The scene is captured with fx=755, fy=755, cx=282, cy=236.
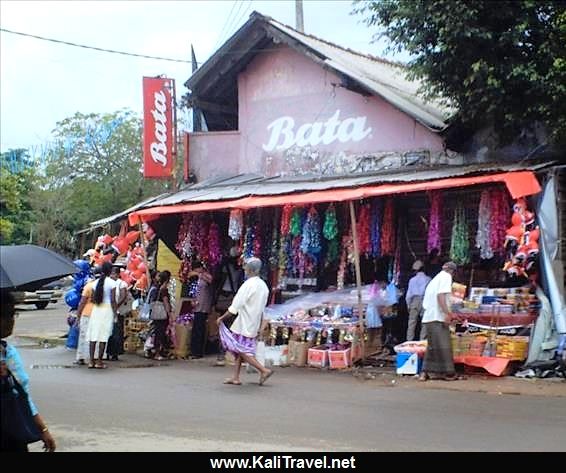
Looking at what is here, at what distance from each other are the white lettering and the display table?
784 centimetres

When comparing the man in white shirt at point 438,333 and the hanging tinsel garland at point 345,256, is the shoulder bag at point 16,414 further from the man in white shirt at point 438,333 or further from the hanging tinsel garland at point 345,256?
the hanging tinsel garland at point 345,256

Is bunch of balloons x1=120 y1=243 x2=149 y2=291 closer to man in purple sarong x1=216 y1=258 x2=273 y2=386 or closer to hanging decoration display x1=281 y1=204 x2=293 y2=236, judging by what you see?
hanging decoration display x1=281 y1=204 x2=293 y2=236

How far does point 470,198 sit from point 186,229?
5678mm

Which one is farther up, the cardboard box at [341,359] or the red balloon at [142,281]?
the red balloon at [142,281]

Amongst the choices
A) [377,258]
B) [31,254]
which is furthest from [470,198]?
[31,254]

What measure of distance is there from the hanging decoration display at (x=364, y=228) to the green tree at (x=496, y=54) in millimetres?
2437

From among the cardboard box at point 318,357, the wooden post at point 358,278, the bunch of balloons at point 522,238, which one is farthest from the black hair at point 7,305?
the cardboard box at point 318,357

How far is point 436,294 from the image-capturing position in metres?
10.7

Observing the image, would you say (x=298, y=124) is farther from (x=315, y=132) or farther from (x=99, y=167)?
(x=99, y=167)

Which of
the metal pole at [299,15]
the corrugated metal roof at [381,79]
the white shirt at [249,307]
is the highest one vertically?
the metal pole at [299,15]

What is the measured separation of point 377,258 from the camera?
44.9 feet

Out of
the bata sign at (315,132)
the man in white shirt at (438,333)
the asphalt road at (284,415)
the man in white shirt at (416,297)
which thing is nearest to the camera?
the asphalt road at (284,415)

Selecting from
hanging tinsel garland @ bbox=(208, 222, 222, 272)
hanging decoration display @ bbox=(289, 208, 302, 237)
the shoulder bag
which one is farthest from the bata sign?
the shoulder bag

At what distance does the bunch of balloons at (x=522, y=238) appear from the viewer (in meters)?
10.5
